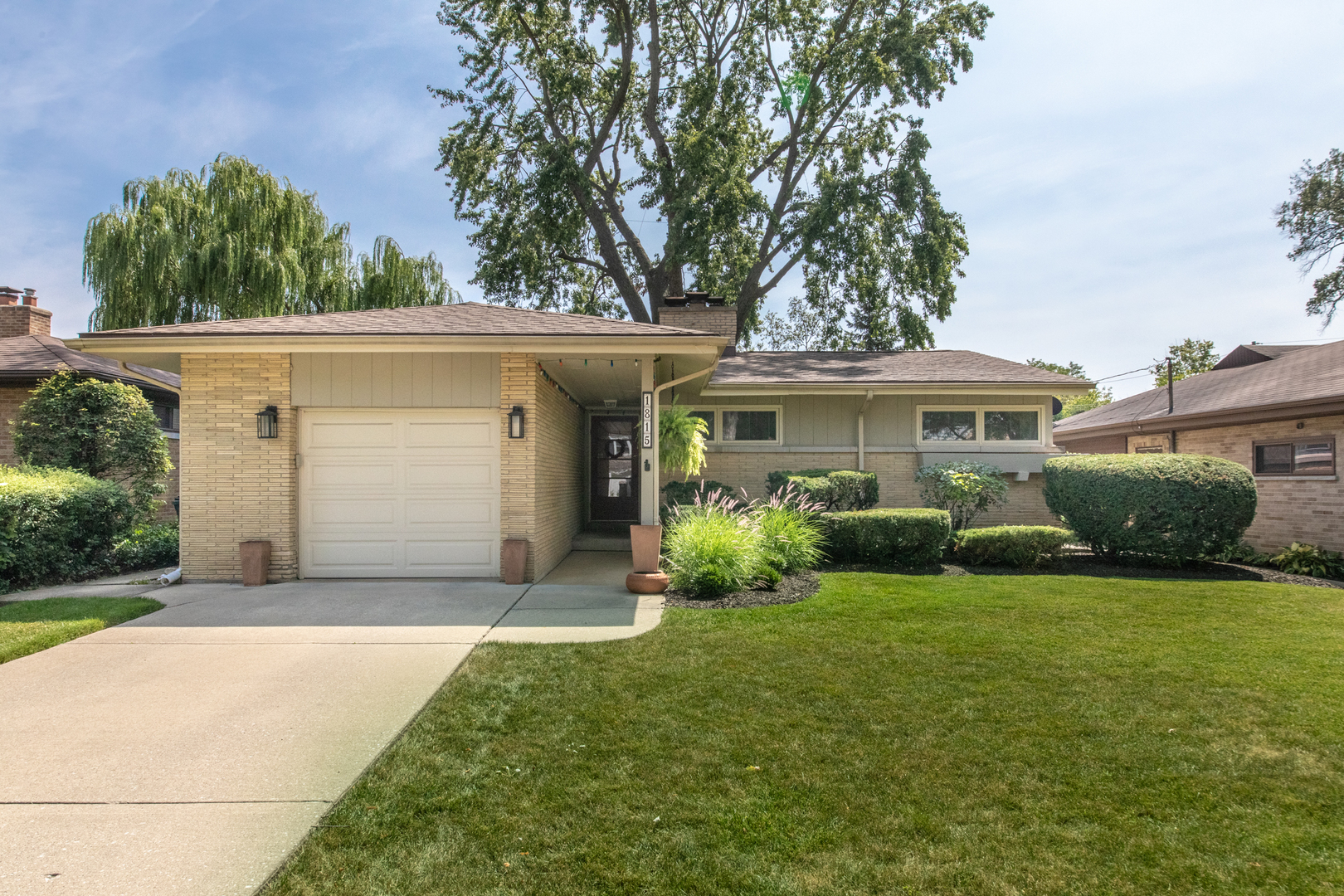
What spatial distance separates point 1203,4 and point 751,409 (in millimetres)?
8048

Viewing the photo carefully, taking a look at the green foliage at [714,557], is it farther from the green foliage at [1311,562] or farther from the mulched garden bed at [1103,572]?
the green foliage at [1311,562]

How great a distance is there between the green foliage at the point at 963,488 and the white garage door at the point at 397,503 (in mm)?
6977

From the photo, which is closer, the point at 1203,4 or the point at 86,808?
the point at 86,808

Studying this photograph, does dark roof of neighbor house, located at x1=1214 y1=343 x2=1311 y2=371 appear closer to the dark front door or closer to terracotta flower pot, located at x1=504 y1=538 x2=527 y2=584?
the dark front door

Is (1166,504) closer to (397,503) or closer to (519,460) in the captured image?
(519,460)

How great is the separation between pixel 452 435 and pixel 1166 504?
9345 mm

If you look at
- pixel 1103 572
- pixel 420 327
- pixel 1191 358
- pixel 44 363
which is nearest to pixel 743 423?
pixel 1103 572

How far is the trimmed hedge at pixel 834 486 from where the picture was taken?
10289 mm

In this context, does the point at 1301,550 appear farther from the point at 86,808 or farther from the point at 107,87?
the point at 107,87

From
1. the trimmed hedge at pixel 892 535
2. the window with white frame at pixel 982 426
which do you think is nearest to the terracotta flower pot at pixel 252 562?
the trimmed hedge at pixel 892 535

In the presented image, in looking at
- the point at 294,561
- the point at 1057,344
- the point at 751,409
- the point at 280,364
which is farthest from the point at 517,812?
the point at 1057,344

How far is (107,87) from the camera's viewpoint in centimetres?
1148

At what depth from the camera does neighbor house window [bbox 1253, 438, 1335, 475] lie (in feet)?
34.0

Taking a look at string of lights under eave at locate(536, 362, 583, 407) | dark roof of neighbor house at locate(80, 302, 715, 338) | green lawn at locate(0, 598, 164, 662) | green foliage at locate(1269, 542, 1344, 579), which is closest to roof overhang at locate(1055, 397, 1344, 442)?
green foliage at locate(1269, 542, 1344, 579)
